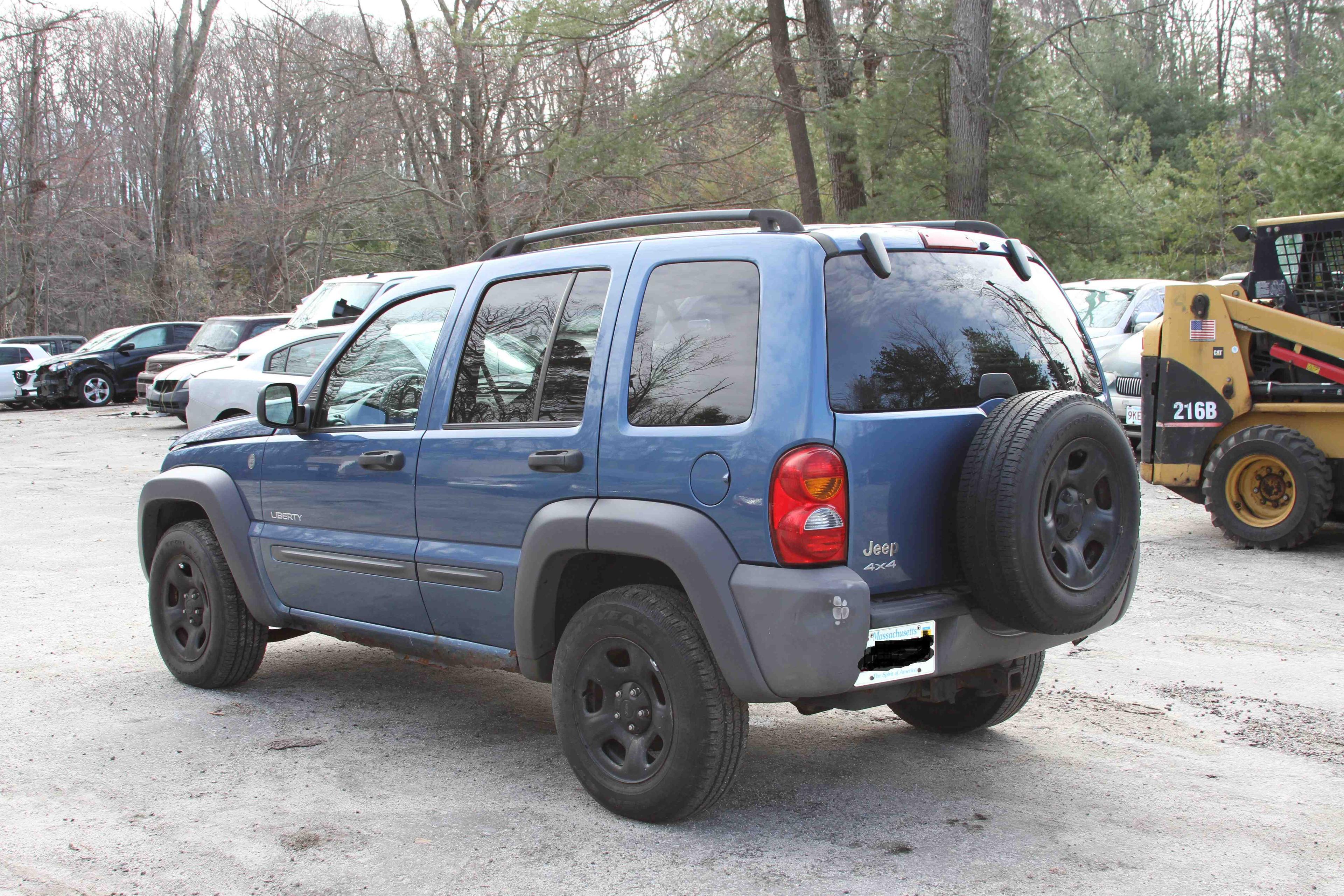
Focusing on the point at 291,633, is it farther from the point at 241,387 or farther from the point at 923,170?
the point at 923,170

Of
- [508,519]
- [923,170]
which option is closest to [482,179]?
[923,170]

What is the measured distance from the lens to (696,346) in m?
3.88

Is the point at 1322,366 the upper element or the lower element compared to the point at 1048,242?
lower

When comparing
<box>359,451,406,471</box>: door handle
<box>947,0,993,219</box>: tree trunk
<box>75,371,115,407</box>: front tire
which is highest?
<box>947,0,993,219</box>: tree trunk

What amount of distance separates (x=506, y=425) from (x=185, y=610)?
7.75 ft

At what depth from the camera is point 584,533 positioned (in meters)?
3.92

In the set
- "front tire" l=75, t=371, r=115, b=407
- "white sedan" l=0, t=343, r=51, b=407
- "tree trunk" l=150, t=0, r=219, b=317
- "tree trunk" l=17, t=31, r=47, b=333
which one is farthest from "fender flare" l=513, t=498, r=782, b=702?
"tree trunk" l=17, t=31, r=47, b=333

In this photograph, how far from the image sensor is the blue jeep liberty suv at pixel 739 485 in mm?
3594

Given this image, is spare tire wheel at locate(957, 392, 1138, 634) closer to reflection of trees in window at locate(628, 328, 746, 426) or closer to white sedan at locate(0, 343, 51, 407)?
reflection of trees in window at locate(628, 328, 746, 426)

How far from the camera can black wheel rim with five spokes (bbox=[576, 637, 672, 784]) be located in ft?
12.7

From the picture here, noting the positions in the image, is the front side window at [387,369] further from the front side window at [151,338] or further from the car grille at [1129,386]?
the front side window at [151,338]

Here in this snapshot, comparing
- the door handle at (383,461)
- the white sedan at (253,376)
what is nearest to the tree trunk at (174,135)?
the white sedan at (253,376)

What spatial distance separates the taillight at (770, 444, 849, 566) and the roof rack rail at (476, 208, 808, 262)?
0.75 m

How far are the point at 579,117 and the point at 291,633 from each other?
1620 cm
